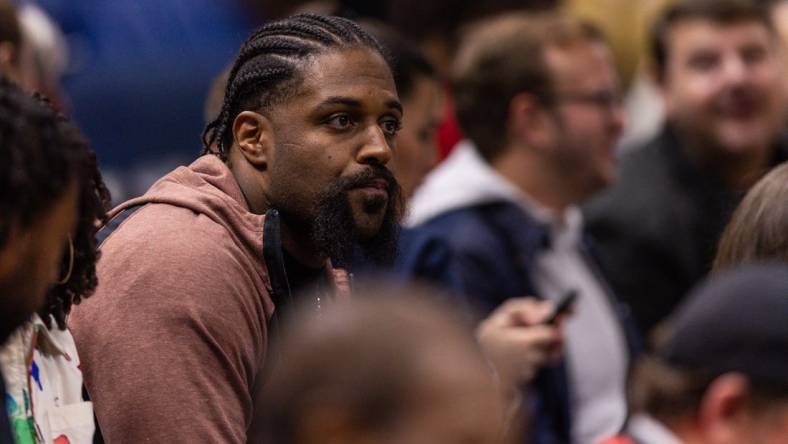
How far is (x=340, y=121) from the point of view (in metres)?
3.34

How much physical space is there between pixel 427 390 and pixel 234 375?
115cm

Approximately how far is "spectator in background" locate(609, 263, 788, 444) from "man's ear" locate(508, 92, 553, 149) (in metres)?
3.01

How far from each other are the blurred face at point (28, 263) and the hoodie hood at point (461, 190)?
107 inches

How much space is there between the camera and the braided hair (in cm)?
336

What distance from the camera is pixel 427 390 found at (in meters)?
1.98

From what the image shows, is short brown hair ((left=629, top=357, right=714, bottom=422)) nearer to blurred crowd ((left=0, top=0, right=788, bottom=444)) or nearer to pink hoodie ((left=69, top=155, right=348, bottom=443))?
blurred crowd ((left=0, top=0, right=788, bottom=444))

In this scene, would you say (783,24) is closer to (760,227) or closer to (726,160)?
(726,160)

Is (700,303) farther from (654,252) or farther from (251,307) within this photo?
(654,252)

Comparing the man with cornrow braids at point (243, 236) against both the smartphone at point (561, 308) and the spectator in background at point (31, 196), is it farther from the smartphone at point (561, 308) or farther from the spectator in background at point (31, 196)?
the smartphone at point (561, 308)

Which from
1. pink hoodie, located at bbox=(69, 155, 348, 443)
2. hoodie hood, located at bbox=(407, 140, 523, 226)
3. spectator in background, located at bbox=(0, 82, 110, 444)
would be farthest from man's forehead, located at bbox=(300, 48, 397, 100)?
hoodie hood, located at bbox=(407, 140, 523, 226)

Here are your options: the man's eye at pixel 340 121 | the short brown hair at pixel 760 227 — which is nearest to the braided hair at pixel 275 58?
the man's eye at pixel 340 121

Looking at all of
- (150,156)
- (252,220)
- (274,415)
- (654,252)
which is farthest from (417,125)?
(274,415)

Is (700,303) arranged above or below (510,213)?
above

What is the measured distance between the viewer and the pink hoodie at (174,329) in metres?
2.99
